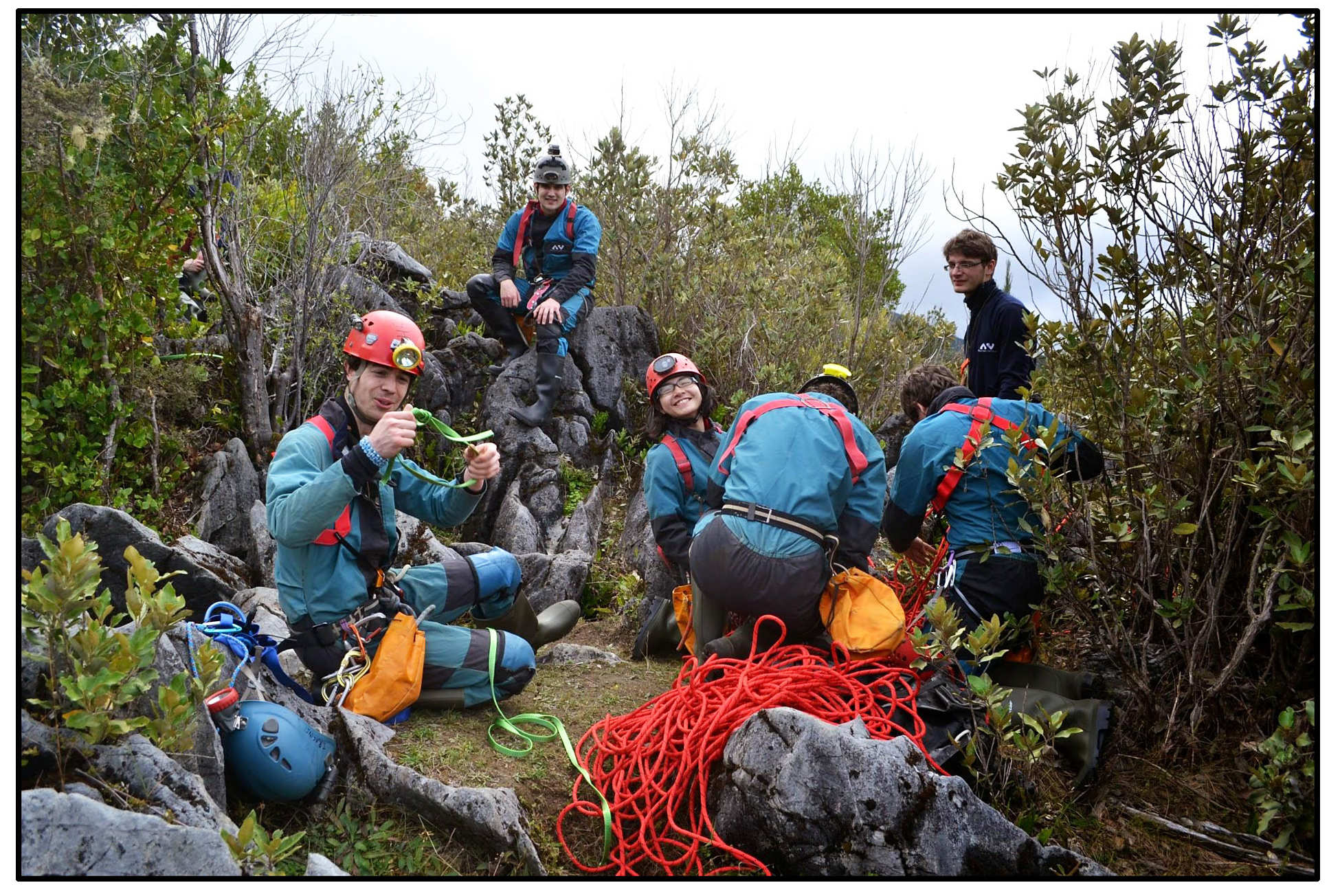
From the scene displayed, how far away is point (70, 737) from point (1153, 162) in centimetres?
448

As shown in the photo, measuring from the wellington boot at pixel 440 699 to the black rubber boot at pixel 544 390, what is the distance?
172 inches

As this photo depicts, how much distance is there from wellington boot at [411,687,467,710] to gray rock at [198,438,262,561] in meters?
3.03

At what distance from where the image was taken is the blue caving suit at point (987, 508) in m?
3.98

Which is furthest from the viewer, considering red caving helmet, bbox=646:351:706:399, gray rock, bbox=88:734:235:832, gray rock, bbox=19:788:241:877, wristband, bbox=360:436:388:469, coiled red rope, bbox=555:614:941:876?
red caving helmet, bbox=646:351:706:399

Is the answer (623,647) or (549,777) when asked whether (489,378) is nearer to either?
(623,647)

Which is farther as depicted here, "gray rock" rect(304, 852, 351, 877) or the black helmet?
the black helmet

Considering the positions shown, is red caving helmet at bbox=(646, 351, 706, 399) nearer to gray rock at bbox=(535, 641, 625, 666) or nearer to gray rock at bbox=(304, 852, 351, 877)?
gray rock at bbox=(535, 641, 625, 666)

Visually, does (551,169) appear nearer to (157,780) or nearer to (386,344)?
(386,344)

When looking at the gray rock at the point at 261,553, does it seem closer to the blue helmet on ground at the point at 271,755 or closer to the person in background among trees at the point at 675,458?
the person in background among trees at the point at 675,458

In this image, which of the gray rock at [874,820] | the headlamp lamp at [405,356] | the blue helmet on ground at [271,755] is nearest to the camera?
the gray rock at [874,820]

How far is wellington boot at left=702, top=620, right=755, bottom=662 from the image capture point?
4.25m

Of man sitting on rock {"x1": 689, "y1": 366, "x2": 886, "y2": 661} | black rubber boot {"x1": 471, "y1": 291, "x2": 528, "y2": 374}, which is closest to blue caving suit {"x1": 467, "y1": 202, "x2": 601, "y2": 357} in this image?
black rubber boot {"x1": 471, "y1": 291, "x2": 528, "y2": 374}

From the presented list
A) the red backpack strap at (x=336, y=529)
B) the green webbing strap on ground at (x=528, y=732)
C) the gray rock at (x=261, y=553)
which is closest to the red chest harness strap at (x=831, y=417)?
the green webbing strap on ground at (x=528, y=732)

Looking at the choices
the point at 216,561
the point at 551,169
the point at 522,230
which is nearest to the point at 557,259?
the point at 522,230
